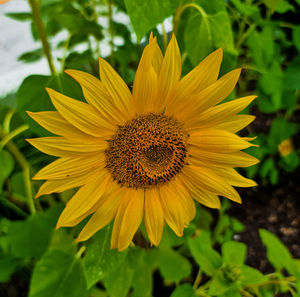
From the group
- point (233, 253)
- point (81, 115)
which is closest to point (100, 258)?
point (81, 115)

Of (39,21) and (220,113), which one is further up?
(39,21)

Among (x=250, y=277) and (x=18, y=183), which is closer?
(x=250, y=277)

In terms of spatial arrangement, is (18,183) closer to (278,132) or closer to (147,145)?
(147,145)

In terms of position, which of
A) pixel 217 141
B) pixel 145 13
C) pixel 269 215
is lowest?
pixel 269 215

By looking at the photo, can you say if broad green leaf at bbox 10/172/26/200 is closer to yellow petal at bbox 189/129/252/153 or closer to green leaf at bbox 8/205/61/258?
green leaf at bbox 8/205/61/258

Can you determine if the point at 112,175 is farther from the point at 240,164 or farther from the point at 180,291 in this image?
→ the point at 180,291

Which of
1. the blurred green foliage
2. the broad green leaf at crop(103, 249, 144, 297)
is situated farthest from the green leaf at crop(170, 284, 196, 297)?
the broad green leaf at crop(103, 249, 144, 297)

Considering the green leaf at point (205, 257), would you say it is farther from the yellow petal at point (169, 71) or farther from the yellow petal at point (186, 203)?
the yellow petal at point (169, 71)

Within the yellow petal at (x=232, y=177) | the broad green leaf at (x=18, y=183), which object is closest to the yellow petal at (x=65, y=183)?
the yellow petal at (x=232, y=177)
